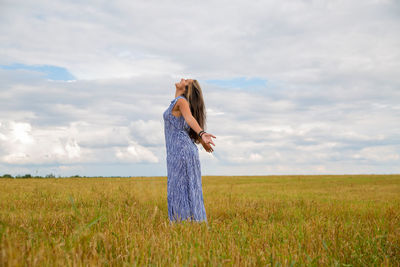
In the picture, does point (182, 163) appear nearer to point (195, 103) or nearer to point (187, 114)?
point (187, 114)

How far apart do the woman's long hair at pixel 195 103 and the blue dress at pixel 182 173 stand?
25 centimetres

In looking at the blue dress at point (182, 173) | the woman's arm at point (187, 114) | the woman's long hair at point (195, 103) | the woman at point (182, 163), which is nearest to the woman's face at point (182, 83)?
the woman's long hair at point (195, 103)

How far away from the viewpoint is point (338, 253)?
3.68 metres

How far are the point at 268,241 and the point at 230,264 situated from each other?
1254 millimetres

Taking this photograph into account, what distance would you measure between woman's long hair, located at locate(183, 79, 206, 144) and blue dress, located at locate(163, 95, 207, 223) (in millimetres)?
249

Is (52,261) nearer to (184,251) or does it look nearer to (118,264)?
(118,264)

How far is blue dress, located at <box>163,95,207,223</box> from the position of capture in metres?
5.67

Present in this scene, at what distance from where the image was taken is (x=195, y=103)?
6.02 m

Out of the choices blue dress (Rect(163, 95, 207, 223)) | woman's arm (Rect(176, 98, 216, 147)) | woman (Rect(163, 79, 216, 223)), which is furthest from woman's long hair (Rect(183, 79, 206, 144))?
woman's arm (Rect(176, 98, 216, 147))

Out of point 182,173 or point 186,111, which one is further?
point 182,173

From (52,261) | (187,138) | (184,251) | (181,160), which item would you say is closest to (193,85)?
(187,138)

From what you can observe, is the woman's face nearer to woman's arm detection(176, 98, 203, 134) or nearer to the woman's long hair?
the woman's long hair

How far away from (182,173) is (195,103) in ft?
4.34

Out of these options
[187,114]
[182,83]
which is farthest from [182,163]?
[182,83]
